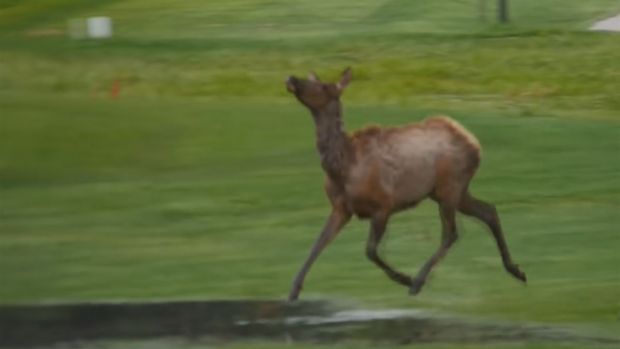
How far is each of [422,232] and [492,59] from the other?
77.2 feet

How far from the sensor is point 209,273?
16281 millimetres

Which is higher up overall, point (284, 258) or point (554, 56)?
point (284, 258)

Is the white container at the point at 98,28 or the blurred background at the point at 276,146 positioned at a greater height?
the blurred background at the point at 276,146

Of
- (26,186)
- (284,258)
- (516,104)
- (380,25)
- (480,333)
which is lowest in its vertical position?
(380,25)

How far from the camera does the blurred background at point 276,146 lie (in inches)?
623

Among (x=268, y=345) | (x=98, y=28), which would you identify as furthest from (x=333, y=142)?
(x=98, y=28)

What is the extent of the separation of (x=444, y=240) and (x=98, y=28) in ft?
112

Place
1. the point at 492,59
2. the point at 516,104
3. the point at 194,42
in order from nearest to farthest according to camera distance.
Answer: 1. the point at 516,104
2. the point at 492,59
3. the point at 194,42

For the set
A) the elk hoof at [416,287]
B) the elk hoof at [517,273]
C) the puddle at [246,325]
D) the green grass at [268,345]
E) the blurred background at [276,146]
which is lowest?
the blurred background at [276,146]

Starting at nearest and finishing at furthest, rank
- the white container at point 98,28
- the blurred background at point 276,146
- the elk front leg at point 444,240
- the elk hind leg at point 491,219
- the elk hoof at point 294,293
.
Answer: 1. the elk hoof at point 294,293
2. the elk front leg at point 444,240
3. the elk hind leg at point 491,219
4. the blurred background at point 276,146
5. the white container at point 98,28

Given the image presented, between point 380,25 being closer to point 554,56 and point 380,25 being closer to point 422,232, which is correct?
point 554,56

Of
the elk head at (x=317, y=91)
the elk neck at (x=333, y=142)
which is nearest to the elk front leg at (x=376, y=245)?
the elk neck at (x=333, y=142)

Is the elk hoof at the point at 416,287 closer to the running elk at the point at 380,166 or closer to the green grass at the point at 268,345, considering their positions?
the running elk at the point at 380,166

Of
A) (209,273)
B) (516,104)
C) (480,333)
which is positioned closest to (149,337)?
(480,333)
